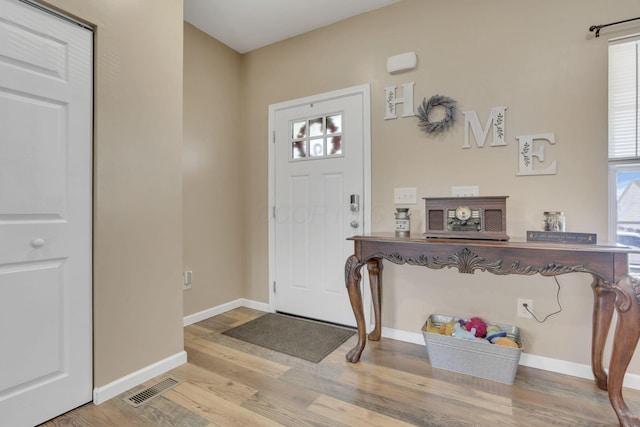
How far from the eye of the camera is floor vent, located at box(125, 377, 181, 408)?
170 centimetres

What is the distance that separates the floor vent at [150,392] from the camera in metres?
1.70

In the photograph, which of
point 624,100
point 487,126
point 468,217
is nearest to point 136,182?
point 468,217

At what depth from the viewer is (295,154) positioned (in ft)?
9.84

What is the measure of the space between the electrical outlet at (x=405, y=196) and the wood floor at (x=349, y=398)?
109 cm

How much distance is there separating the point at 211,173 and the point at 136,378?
1.78m

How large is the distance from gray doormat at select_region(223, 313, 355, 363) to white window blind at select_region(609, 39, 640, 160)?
2164 mm

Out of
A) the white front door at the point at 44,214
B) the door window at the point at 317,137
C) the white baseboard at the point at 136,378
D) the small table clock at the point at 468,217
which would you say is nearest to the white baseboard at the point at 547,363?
the white baseboard at the point at 136,378

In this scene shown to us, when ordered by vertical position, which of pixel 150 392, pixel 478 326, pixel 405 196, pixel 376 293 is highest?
pixel 405 196

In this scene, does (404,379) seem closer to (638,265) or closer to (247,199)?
(638,265)

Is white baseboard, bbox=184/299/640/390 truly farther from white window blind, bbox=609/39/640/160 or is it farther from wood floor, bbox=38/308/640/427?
white window blind, bbox=609/39/640/160

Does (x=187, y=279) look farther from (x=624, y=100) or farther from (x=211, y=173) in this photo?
(x=624, y=100)

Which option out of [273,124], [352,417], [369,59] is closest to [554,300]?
[352,417]

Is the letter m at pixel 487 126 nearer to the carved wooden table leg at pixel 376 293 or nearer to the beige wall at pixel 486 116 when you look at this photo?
the beige wall at pixel 486 116

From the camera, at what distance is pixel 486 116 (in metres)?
2.19
